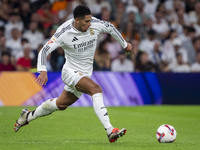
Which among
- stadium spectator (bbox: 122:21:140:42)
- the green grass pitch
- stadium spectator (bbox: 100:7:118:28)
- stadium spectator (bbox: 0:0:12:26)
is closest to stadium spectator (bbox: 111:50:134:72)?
stadium spectator (bbox: 122:21:140:42)

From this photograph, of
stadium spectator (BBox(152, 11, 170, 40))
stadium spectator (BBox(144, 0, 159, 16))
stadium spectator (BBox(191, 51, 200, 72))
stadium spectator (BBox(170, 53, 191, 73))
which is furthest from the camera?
stadium spectator (BBox(144, 0, 159, 16))

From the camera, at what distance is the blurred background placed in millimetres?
13656

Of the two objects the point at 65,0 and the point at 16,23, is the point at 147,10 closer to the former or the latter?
the point at 65,0

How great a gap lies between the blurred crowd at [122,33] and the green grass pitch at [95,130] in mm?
2268

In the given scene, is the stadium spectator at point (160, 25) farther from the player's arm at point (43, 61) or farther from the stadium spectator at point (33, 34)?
the player's arm at point (43, 61)

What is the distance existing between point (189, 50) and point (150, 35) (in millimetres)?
1888

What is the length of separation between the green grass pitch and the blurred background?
105 cm

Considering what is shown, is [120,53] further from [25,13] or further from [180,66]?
[25,13]

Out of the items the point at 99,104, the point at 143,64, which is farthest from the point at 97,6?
the point at 99,104

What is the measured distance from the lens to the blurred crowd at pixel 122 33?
14.5 meters

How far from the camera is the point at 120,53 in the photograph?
14.8 m

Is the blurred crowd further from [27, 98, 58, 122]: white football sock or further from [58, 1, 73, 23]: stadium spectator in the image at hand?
[27, 98, 58, 122]: white football sock

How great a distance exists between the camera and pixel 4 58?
13.8 m

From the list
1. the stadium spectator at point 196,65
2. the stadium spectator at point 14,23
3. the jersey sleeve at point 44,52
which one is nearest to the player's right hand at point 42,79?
the jersey sleeve at point 44,52
